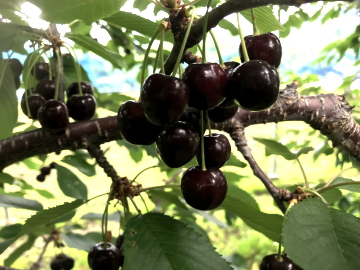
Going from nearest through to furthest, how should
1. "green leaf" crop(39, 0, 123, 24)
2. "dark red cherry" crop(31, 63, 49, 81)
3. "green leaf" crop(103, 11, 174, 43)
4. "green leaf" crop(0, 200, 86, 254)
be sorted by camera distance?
"green leaf" crop(39, 0, 123, 24) → "green leaf" crop(0, 200, 86, 254) → "green leaf" crop(103, 11, 174, 43) → "dark red cherry" crop(31, 63, 49, 81)

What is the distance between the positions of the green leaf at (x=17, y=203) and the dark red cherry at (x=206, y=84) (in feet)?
3.13

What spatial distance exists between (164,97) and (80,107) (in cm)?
65

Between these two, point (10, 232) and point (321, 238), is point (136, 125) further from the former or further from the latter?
point (10, 232)

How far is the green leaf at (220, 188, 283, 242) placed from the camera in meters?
0.78

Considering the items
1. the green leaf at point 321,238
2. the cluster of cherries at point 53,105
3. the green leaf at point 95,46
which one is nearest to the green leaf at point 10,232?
the cluster of cherries at point 53,105

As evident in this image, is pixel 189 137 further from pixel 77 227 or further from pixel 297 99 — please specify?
pixel 77 227

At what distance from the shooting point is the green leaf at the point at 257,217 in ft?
2.55

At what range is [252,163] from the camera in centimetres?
82

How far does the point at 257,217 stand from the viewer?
793 millimetres

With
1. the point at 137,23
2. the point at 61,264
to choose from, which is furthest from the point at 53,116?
Answer: the point at 61,264

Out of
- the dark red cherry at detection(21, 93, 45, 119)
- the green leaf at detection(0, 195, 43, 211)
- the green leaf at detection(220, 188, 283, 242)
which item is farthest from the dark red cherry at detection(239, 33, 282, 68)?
the green leaf at detection(0, 195, 43, 211)

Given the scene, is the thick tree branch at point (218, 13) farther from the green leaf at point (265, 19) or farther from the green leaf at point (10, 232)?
the green leaf at point (10, 232)

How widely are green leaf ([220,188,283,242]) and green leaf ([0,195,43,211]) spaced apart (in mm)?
809

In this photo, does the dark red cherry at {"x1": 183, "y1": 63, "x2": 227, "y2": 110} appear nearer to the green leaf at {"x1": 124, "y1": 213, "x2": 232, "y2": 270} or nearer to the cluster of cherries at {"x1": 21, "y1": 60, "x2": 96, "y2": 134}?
the green leaf at {"x1": 124, "y1": 213, "x2": 232, "y2": 270}
